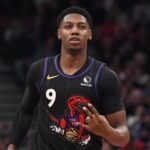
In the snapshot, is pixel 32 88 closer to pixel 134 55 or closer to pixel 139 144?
pixel 139 144

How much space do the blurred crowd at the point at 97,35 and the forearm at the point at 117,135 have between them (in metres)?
6.17

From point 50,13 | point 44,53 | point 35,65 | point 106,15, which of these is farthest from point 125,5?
point 35,65

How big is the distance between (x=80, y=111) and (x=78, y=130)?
6.0 inches

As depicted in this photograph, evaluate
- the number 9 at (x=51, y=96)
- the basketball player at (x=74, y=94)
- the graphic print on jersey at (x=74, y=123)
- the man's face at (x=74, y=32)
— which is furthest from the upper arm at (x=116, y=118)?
the man's face at (x=74, y=32)

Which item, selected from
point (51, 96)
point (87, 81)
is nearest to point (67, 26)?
point (87, 81)

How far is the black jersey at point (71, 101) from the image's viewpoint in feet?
15.5

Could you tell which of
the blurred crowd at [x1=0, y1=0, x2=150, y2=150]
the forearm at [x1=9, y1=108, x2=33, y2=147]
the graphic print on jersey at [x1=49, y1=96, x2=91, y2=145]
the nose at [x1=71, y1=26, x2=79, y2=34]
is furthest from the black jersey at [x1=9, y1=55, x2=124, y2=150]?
the blurred crowd at [x1=0, y1=0, x2=150, y2=150]

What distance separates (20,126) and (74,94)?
639 mm

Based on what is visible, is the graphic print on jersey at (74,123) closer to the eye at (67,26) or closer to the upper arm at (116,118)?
the upper arm at (116,118)

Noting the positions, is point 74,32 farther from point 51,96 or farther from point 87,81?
point 51,96

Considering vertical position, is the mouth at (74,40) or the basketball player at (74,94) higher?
the mouth at (74,40)

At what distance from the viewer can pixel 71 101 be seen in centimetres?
477

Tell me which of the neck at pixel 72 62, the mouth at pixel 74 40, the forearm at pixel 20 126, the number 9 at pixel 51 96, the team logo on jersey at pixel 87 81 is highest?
the mouth at pixel 74 40

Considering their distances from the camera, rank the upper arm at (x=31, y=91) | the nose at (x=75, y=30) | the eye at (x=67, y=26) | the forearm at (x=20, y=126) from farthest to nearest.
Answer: the forearm at (x=20, y=126) → the upper arm at (x=31, y=91) → the eye at (x=67, y=26) → the nose at (x=75, y=30)
